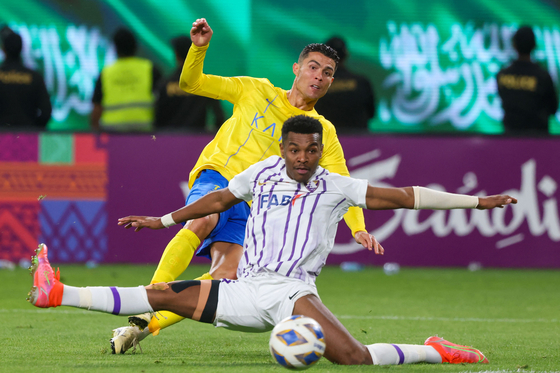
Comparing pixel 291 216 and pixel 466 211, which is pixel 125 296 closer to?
pixel 291 216

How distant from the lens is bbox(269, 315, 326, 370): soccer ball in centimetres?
394

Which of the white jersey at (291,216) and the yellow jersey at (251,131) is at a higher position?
the yellow jersey at (251,131)

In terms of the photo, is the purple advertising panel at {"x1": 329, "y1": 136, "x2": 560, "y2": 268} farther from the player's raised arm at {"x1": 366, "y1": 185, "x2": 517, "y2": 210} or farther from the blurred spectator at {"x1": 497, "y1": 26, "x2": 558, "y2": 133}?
the player's raised arm at {"x1": 366, "y1": 185, "x2": 517, "y2": 210}

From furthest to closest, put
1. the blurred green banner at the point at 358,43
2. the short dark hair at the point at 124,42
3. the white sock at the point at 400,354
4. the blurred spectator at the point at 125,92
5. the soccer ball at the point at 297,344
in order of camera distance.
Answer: the blurred green banner at the point at 358,43 → the blurred spectator at the point at 125,92 → the short dark hair at the point at 124,42 → the white sock at the point at 400,354 → the soccer ball at the point at 297,344

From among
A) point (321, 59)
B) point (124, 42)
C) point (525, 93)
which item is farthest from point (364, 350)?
point (525, 93)

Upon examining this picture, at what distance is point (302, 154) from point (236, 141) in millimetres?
1092

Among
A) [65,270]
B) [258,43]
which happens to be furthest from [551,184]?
[65,270]

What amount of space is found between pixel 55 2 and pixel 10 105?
2538 mm

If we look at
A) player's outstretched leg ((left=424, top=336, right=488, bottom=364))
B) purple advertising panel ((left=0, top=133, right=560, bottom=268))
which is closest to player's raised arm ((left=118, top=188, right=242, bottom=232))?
player's outstretched leg ((left=424, top=336, right=488, bottom=364))

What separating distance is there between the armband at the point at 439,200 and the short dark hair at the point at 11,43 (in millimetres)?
6593

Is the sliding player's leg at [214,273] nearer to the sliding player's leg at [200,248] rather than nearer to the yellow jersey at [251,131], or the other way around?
the sliding player's leg at [200,248]

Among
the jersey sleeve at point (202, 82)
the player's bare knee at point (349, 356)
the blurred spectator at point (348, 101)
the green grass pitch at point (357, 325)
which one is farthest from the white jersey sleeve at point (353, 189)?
the blurred spectator at point (348, 101)

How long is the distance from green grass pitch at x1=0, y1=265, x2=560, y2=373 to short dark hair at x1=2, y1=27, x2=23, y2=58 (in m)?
2.50

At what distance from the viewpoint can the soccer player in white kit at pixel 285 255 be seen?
4320mm
